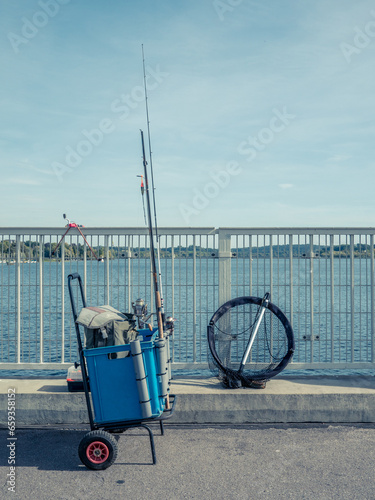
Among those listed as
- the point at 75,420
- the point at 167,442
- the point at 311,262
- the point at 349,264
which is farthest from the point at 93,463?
the point at 349,264

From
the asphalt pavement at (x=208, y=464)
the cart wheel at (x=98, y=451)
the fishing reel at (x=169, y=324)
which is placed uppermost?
the fishing reel at (x=169, y=324)

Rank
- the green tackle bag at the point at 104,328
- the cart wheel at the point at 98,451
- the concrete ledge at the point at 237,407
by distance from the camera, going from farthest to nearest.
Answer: the concrete ledge at the point at 237,407
the green tackle bag at the point at 104,328
the cart wheel at the point at 98,451

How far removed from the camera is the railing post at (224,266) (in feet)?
18.7

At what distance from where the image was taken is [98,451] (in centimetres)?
408

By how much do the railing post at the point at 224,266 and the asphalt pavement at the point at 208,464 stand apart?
148 centimetres

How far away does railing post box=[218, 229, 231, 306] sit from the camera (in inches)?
225

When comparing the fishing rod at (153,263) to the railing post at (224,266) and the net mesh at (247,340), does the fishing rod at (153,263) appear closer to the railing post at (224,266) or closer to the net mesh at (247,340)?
the railing post at (224,266)

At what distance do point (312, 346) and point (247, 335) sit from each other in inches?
31.7

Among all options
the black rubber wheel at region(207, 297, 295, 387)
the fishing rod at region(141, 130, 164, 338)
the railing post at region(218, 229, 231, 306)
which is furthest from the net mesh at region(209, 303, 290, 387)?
the fishing rod at region(141, 130, 164, 338)

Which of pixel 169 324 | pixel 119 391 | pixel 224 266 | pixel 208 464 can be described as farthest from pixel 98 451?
pixel 224 266

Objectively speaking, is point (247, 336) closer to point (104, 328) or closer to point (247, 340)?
point (247, 340)

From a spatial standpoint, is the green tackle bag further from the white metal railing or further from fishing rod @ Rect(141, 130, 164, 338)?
the white metal railing

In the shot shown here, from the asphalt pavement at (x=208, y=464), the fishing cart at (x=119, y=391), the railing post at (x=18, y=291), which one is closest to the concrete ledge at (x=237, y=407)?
the asphalt pavement at (x=208, y=464)

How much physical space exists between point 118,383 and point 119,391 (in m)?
0.07
